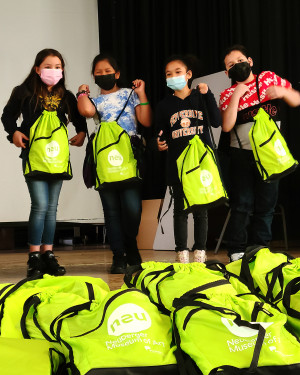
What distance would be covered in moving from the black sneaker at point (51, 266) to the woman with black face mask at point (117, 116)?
0.83ft

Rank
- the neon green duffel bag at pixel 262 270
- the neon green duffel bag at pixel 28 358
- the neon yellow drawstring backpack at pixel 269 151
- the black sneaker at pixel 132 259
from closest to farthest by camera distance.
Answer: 1. the neon green duffel bag at pixel 28 358
2. the neon green duffel bag at pixel 262 270
3. the neon yellow drawstring backpack at pixel 269 151
4. the black sneaker at pixel 132 259

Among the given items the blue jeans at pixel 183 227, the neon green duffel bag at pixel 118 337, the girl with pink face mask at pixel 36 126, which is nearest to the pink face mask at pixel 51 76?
the girl with pink face mask at pixel 36 126

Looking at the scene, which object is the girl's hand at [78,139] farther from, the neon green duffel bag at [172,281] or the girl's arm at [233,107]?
the neon green duffel bag at [172,281]

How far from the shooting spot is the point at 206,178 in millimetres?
2682

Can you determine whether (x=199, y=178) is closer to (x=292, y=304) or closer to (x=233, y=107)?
(x=233, y=107)

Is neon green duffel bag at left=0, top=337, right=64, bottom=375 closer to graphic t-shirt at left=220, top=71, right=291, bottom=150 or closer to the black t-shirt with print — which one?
the black t-shirt with print

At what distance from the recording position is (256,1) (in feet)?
16.1

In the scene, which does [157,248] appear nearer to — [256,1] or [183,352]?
[256,1]

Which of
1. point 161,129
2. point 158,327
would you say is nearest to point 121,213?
point 161,129

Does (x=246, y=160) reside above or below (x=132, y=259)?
above

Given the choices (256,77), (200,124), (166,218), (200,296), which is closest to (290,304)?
(200,296)

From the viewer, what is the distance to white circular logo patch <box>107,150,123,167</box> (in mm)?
2904

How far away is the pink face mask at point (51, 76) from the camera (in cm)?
298

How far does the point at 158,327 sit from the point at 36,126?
1.82m
